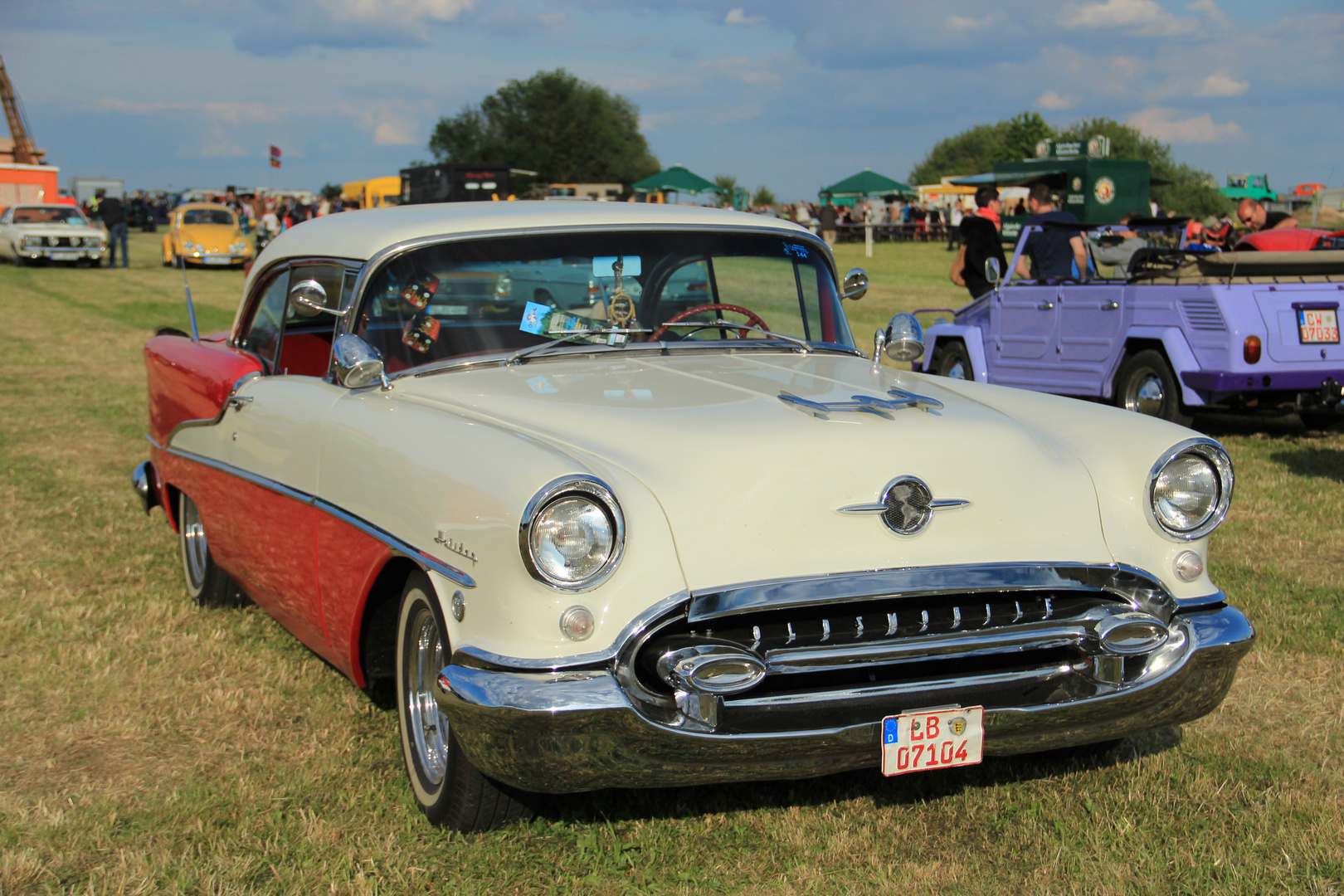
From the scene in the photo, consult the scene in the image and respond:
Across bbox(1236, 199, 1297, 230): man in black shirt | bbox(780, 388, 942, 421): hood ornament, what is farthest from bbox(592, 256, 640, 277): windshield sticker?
bbox(1236, 199, 1297, 230): man in black shirt

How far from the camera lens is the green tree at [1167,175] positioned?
52.2 m

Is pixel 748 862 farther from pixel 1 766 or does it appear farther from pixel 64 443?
pixel 64 443

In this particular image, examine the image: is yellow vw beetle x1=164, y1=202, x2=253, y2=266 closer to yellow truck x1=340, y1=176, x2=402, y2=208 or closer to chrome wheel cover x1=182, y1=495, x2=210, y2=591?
yellow truck x1=340, y1=176, x2=402, y2=208

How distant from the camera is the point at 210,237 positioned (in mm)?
28500

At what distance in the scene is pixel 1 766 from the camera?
3.62 metres

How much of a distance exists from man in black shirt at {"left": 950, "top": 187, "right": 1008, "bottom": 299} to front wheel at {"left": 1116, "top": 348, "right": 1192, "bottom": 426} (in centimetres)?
245

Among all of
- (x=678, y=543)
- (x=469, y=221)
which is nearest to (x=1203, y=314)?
(x=469, y=221)

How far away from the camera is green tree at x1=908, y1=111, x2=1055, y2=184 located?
92.4 metres

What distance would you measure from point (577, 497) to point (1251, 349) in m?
6.71

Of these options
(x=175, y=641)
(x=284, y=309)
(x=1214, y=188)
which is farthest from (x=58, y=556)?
(x=1214, y=188)

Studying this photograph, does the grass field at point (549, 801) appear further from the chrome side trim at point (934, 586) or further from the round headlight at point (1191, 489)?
the round headlight at point (1191, 489)

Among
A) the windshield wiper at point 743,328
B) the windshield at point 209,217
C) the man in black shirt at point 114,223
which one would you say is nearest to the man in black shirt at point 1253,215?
the windshield wiper at point 743,328

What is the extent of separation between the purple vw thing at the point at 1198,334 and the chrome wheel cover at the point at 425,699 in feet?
19.7

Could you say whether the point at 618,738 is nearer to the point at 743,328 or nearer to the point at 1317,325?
the point at 743,328
